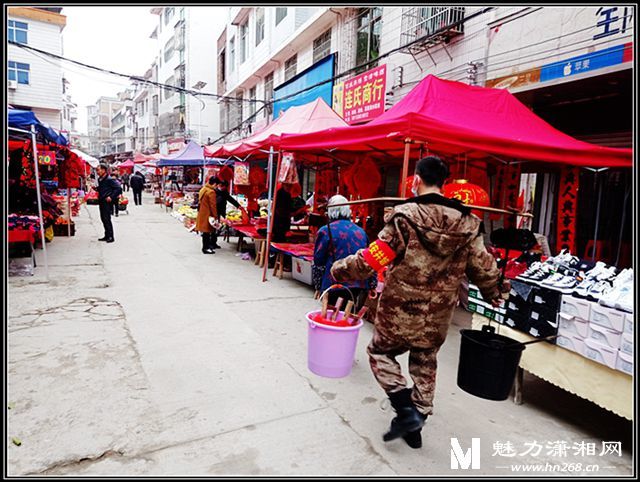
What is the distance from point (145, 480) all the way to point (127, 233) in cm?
1131

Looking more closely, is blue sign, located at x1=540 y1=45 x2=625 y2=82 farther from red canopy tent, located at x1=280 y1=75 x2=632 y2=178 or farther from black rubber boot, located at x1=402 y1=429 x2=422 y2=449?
black rubber boot, located at x1=402 y1=429 x2=422 y2=449

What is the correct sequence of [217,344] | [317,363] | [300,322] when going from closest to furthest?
[317,363] → [217,344] → [300,322]

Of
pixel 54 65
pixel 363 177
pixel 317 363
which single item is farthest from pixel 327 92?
pixel 54 65

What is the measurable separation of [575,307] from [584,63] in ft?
17.7

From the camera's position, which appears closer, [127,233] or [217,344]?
[217,344]

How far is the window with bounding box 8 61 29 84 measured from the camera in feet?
76.7

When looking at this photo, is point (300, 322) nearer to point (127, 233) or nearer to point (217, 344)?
point (217, 344)

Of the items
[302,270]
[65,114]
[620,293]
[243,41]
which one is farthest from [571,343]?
[65,114]

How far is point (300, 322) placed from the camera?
5305 mm

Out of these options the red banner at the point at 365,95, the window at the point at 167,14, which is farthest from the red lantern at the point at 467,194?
the window at the point at 167,14

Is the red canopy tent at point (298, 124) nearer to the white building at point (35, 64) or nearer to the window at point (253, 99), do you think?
the window at point (253, 99)

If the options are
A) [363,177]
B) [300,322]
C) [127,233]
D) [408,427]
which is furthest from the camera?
[127,233]

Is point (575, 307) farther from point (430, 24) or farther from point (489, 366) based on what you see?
point (430, 24)

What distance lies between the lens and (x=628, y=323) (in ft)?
8.70
